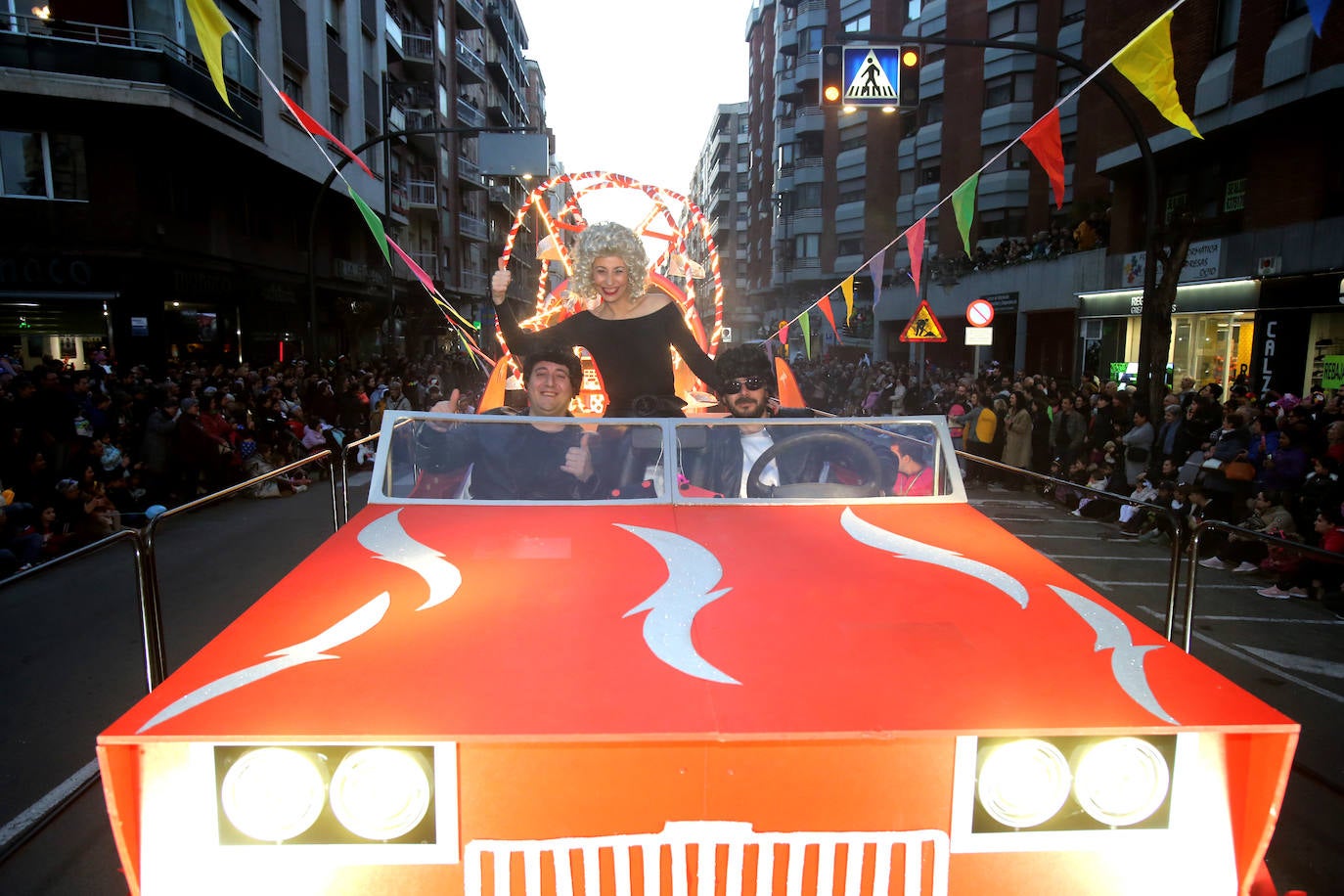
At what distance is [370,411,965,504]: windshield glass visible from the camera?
356 centimetres

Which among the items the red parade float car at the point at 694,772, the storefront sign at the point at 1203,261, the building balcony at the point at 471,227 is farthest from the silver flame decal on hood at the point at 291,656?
the building balcony at the point at 471,227

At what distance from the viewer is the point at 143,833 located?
5.66ft

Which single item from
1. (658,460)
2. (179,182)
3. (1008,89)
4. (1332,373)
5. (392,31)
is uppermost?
(392,31)

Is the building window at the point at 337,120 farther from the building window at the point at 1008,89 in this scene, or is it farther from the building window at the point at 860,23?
the building window at the point at 860,23

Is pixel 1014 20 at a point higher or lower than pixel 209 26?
higher

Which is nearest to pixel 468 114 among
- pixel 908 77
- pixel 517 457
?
pixel 908 77

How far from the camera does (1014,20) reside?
33.1 m

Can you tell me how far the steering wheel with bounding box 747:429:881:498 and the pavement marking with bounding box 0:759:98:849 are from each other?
304cm

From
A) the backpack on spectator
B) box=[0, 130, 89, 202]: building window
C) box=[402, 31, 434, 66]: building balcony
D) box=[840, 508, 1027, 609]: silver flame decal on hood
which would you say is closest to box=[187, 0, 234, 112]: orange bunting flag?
box=[840, 508, 1027, 609]: silver flame decal on hood

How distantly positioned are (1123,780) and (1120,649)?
0.50m

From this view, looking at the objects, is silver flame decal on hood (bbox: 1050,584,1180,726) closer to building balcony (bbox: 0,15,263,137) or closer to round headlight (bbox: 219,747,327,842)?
round headlight (bbox: 219,747,327,842)

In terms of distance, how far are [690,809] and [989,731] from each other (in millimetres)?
628

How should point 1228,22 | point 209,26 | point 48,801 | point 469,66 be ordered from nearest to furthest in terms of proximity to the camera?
point 48,801
point 209,26
point 1228,22
point 469,66

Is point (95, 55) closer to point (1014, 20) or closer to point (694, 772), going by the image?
point (694, 772)
